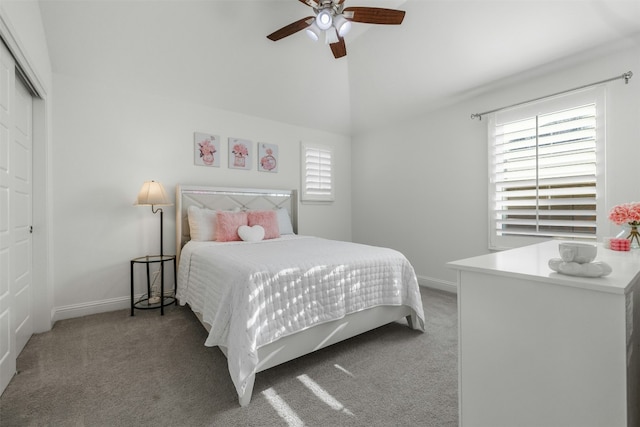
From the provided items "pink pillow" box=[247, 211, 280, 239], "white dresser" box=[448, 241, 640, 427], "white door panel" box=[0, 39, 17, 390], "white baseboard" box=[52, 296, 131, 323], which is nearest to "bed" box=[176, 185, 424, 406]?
"pink pillow" box=[247, 211, 280, 239]

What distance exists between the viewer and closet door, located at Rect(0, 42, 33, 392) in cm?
166

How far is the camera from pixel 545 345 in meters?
0.90

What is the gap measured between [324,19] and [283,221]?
7.68 ft

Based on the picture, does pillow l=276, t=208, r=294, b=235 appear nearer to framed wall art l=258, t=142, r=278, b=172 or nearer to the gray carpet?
framed wall art l=258, t=142, r=278, b=172

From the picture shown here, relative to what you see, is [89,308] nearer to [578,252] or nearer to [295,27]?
[295,27]

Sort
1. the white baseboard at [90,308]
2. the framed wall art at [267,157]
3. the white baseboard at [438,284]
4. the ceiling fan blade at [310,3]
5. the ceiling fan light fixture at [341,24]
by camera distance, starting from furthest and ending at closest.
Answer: the framed wall art at [267,157], the white baseboard at [438,284], the white baseboard at [90,308], the ceiling fan light fixture at [341,24], the ceiling fan blade at [310,3]

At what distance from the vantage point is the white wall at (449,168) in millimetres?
2299

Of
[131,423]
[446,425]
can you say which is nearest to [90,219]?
[131,423]

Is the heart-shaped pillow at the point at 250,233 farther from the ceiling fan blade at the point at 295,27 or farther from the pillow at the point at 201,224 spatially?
the ceiling fan blade at the point at 295,27

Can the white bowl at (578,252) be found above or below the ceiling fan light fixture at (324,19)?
below

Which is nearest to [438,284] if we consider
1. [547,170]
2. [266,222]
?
[547,170]

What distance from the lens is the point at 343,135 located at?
4.86 meters

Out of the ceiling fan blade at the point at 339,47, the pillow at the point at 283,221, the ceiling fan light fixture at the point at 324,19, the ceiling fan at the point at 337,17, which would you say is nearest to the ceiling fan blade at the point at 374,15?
the ceiling fan at the point at 337,17

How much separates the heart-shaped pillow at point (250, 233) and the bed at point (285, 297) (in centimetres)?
13
